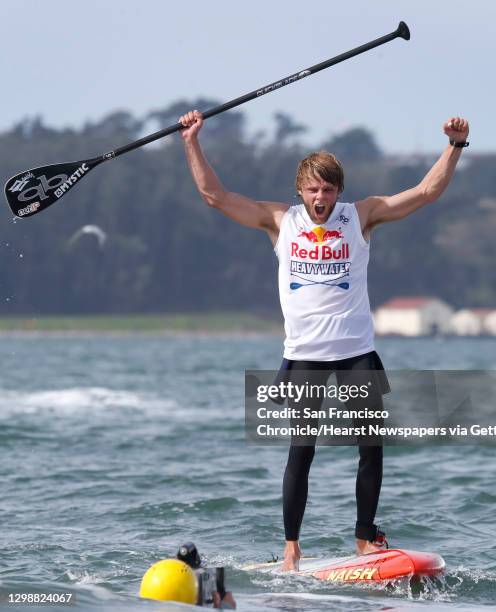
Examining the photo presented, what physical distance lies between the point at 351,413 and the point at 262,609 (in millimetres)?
1249

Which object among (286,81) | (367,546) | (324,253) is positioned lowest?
(367,546)

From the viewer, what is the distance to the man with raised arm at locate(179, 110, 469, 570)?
7.58m

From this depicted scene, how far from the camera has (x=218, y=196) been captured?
7.64 meters

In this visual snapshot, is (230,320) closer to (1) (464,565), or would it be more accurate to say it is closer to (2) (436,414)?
(2) (436,414)

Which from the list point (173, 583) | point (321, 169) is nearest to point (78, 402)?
point (321, 169)

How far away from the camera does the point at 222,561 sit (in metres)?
8.96

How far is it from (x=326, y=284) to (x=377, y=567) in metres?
1.71

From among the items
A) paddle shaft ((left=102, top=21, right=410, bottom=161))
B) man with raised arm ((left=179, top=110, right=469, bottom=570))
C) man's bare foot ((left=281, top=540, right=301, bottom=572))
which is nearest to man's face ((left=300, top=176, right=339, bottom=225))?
man with raised arm ((left=179, top=110, right=469, bottom=570))

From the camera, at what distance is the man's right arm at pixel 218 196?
25.0ft

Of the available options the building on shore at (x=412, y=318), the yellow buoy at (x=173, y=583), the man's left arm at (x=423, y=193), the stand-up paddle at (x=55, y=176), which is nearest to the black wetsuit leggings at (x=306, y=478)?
the man's left arm at (x=423, y=193)

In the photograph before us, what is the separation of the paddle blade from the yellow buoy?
2.78m

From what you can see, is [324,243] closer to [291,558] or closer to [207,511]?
[291,558]

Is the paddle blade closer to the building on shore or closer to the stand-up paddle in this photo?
the stand-up paddle

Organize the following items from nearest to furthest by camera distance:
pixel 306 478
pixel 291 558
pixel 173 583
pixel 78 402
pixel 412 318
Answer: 1. pixel 173 583
2. pixel 306 478
3. pixel 291 558
4. pixel 78 402
5. pixel 412 318
